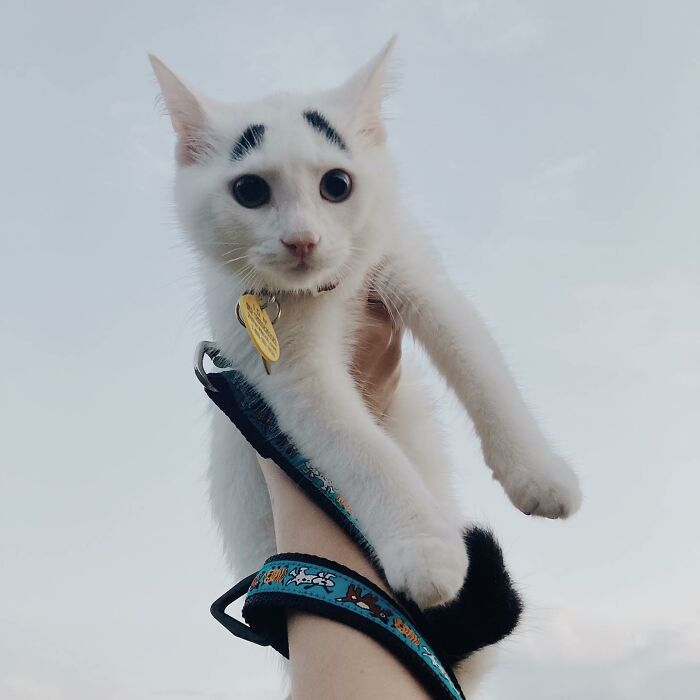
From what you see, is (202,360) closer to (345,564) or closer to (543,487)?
(345,564)

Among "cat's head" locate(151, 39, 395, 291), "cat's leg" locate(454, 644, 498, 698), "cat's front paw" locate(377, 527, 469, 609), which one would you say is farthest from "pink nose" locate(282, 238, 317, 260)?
"cat's leg" locate(454, 644, 498, 698)

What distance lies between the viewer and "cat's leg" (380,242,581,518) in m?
1.66

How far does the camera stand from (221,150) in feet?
6.24

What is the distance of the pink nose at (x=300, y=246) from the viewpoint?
1.65m

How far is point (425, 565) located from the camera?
4.55ft

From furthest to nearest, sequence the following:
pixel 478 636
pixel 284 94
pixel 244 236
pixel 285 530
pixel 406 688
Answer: pixel 284 94 < pixel 244 236 < pixel 478 636 < pixel 285 530 < pixel 406 688

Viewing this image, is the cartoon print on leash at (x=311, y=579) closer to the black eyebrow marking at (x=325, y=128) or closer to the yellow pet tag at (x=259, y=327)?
the yellow pet tag at (x=259, y=327)

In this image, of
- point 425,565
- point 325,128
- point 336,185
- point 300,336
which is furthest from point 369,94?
point 425,565

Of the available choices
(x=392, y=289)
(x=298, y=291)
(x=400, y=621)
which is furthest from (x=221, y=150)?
(x=400, y=621)

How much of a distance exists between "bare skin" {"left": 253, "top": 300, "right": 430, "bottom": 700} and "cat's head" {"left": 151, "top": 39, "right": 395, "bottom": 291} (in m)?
0.21

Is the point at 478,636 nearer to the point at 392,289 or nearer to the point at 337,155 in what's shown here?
the point at 392,289

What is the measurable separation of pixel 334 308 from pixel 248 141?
476 mm

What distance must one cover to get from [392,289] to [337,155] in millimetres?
398

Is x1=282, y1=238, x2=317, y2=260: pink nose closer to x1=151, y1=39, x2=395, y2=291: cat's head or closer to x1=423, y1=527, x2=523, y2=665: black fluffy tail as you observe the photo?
x1=151, y1=39, x2=395, y2=291: cat's head
